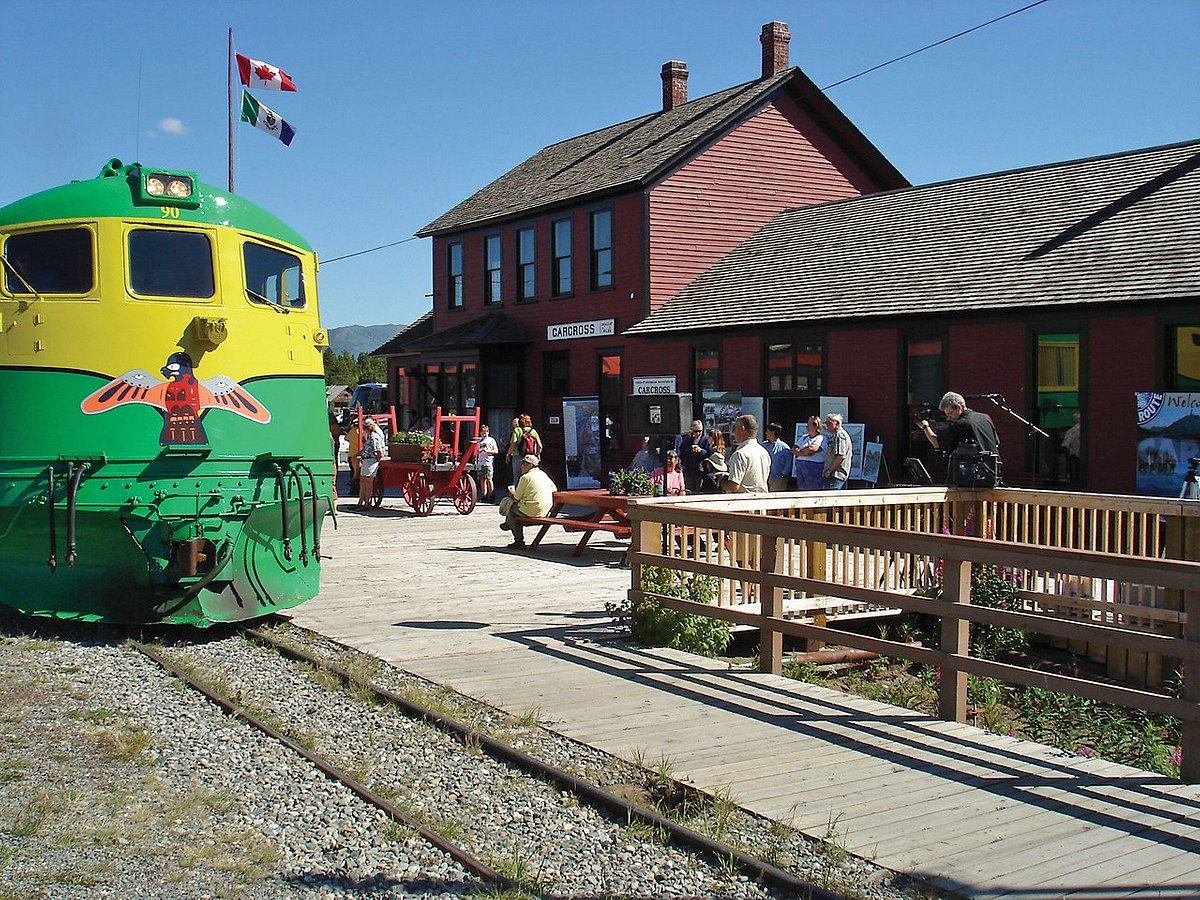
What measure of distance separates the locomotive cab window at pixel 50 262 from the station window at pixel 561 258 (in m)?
17.9

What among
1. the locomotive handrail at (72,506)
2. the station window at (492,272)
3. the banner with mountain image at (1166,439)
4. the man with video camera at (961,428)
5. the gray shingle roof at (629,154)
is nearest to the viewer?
the locomotive handrail at (72,506)

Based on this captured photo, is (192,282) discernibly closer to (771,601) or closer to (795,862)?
(771,601)

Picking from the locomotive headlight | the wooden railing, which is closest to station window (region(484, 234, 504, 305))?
the wooden railing

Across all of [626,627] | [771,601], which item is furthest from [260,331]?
[771,601]

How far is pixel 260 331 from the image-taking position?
10.9 metres

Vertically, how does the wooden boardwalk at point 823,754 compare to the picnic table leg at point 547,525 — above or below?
below

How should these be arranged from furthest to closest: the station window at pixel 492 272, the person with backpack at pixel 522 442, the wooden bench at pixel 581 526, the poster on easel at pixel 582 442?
the station window at pixel 492 272 → the poster on easel at pixel 582 442 → the person with backpack at pixel 522 442 → the wooden bench at pixel 581 526

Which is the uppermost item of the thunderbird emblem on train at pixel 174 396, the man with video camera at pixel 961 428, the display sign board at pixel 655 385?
the display sign board at pixel 655 385

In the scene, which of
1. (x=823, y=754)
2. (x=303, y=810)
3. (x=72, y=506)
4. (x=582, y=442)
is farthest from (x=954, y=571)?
(x=582, y=442)

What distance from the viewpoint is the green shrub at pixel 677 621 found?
9.98m

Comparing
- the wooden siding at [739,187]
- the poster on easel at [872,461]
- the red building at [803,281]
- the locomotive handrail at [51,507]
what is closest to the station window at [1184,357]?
the red building at [803,281]

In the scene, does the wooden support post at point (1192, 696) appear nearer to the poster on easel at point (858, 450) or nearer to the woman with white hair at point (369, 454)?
the poster on easel at point (858, 450)

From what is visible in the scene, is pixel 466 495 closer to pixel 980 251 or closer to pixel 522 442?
pixel 522 442

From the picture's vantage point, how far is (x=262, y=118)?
87.5ft
